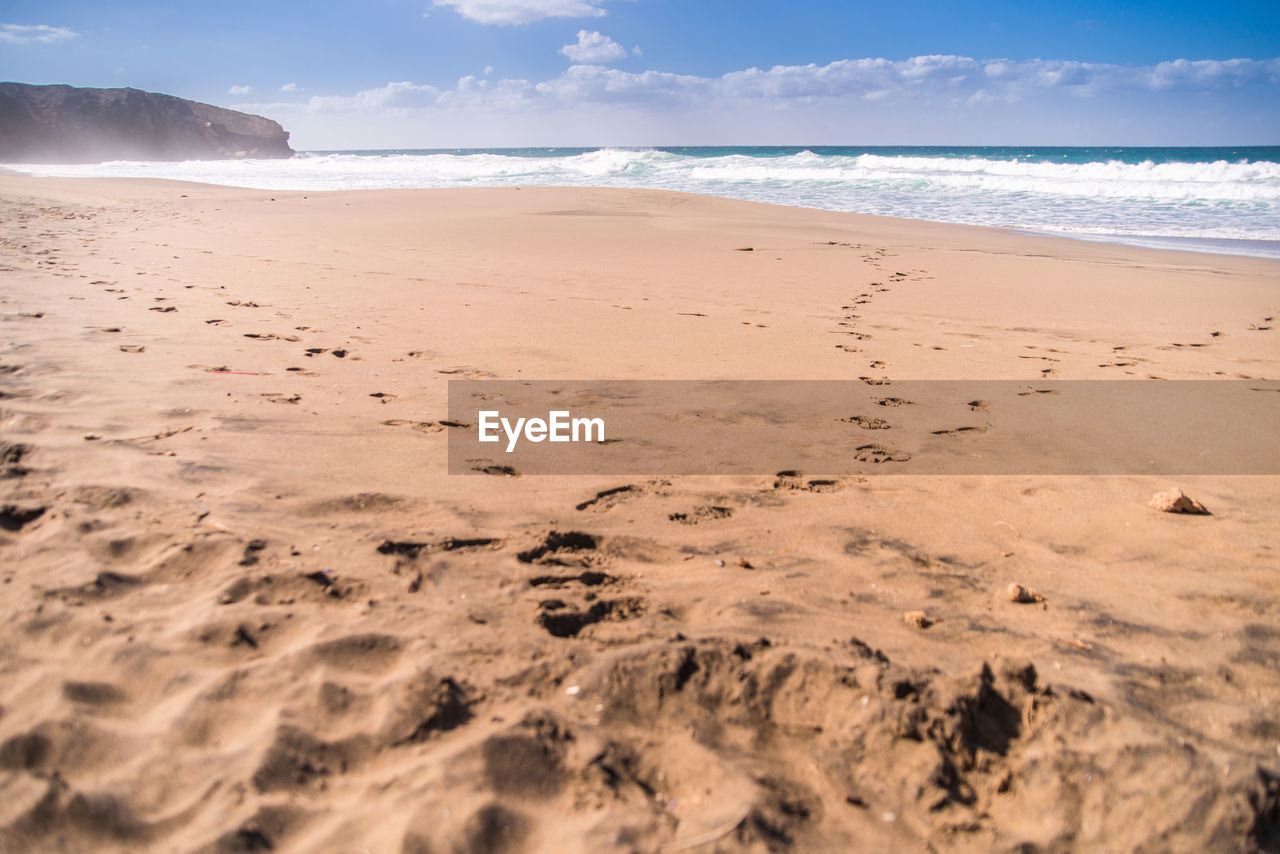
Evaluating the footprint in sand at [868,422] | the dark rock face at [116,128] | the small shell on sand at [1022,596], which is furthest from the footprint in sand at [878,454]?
the dark rock face at [116,128]

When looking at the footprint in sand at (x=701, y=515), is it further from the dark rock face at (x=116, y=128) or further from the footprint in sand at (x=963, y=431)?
the dark rock face at (x=116, y=128)

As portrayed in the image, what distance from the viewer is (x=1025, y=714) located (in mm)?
1579

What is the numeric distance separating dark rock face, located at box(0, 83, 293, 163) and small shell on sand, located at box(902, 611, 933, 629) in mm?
73506

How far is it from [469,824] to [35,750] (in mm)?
919

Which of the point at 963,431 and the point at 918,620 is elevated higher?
the point at 963,431

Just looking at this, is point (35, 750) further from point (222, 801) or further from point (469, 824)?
point (469, 824)

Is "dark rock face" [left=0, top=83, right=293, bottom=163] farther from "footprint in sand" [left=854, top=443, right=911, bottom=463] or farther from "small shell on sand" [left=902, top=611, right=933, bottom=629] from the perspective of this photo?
"small shell on sand" [left=902, top=611, right=933, bottom=629]
